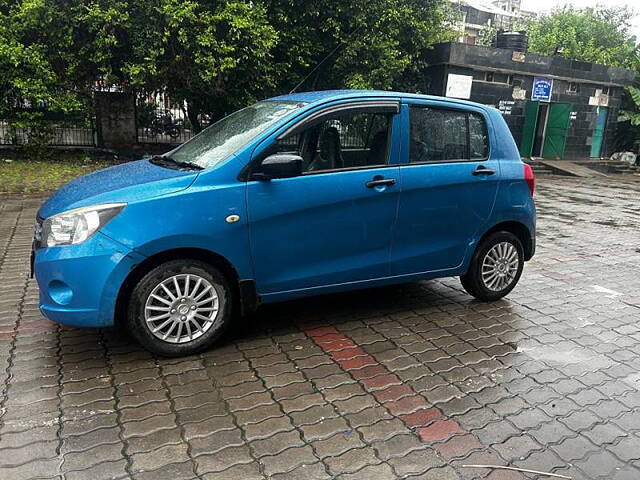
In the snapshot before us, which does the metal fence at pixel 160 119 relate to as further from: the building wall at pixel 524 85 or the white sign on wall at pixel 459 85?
the white sign on wall at pixel 459 85

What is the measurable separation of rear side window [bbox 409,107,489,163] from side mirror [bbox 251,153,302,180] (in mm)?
1105

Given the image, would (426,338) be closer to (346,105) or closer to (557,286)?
(346,105)

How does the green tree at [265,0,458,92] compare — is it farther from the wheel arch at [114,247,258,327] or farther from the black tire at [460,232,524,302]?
the wheel arch at [114,247,258,327]

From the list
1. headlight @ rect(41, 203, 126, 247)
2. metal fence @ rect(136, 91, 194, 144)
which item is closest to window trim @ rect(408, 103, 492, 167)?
headlight @ rect(41, 203, 126, 247)

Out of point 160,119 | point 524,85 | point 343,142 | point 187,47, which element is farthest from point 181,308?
point 524,85

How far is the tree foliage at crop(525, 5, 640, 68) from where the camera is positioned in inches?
987

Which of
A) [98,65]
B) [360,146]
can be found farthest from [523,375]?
[98,65]

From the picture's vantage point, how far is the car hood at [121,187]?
11.3ft

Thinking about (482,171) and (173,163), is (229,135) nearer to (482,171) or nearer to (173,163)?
(173,163)

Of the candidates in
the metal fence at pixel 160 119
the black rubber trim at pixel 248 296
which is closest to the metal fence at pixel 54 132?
the metal fence at pixel 160 119

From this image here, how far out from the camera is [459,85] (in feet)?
61.2

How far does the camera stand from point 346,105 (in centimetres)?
409

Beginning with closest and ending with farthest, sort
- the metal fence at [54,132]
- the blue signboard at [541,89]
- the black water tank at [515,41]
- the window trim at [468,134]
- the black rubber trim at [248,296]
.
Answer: the black rubber trim at [248,296] < the window trim at [468,134] < the metal fence at [54,132] < the black water tank at [515,41] < the blue signboard at [541,89]

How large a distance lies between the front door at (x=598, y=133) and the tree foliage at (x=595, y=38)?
10.5ft
